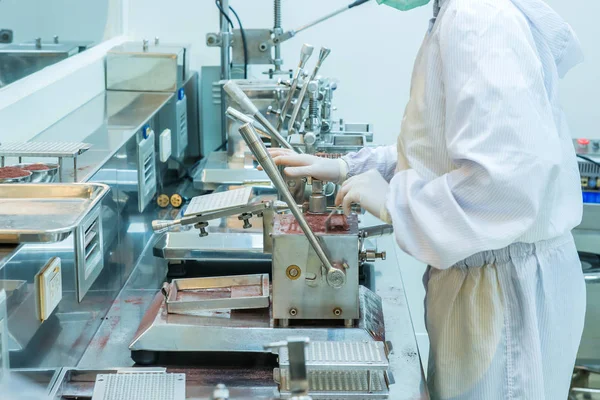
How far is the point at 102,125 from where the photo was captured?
238 cm

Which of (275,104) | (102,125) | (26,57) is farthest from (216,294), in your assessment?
(275,104)

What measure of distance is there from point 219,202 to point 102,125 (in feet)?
2.68

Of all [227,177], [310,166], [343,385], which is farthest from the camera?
[227,177]

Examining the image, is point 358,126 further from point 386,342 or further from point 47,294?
point 47,294

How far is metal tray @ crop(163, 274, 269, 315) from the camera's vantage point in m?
1.58

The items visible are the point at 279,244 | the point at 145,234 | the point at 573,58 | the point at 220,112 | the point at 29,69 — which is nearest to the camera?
the point at 279,244

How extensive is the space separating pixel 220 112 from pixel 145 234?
1021mm

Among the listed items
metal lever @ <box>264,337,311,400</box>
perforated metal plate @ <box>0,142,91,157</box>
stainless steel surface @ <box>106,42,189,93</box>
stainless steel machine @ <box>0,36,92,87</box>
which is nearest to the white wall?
stainless steel machine @ <box>0,36,92,87</box>

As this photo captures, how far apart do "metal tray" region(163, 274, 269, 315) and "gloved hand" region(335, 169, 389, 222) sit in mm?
244

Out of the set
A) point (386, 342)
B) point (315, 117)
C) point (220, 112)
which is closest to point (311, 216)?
point (386, 342)

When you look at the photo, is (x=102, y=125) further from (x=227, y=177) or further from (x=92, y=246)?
(x=92, y=246)

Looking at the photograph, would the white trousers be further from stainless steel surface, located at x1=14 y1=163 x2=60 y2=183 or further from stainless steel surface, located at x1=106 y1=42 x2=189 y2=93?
stainless steel surface, located at x1=106 y1=42 x2=189 y2=93

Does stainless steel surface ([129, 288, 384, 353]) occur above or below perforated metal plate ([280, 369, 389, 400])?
above

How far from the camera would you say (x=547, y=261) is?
154 centimetres
